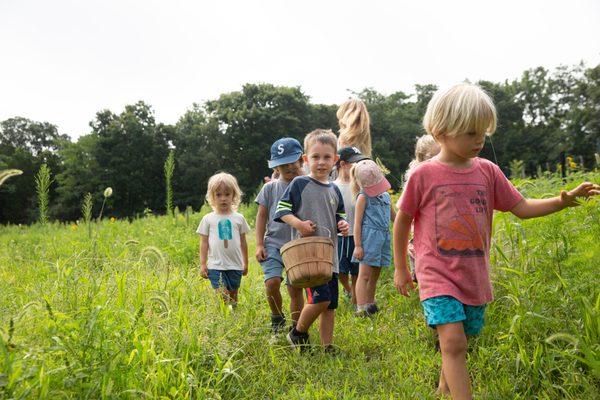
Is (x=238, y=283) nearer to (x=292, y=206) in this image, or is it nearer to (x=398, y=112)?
(x=292, y=206)

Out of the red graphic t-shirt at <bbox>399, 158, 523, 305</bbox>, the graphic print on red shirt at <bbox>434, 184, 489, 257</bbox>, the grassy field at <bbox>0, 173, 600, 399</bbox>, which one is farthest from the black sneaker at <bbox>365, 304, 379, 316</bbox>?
the graphic print on red shirt at <bbox>434, 184, 489, 257</bbox>

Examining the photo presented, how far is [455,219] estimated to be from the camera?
2555mm

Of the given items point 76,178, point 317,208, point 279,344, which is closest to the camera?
point 317,208

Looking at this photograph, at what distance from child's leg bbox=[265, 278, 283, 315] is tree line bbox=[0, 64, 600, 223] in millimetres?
36583

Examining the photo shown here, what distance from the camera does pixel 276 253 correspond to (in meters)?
4.20

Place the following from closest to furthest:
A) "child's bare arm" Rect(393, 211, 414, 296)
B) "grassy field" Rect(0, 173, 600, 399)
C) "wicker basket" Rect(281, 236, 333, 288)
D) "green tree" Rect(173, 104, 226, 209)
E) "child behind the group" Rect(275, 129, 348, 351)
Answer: "grassy field" Rect(0, 173, 600, 399)
"child's bare arm" Rect(393, 211, 414, 296)
"wicker basket" Rect(281, 236, 333, 288)
"child behind the group" Rect(275, 129, 348, 351)
"green tree" Rect(173, 104, 226, 209)

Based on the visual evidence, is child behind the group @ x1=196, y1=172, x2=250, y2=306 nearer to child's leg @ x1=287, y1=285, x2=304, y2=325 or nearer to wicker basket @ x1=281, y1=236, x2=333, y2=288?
child's leg @ x1=287, y1=285, x2=304, y2=325

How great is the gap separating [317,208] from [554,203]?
5.55 ft

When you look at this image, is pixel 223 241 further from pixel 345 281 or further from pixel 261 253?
pixel 345 281

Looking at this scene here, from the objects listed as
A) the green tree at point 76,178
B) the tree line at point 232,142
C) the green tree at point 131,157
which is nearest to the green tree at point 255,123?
the tree line at point 232,142

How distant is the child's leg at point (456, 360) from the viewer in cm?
245

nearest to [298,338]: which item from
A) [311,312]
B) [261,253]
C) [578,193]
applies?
[311,312]

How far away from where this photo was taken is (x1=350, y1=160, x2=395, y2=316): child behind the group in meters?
4.82

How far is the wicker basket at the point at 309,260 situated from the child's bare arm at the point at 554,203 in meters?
1.25
